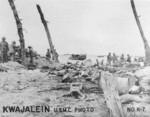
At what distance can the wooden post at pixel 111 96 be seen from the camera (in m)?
6.57

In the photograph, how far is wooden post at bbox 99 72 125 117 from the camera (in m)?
6.57

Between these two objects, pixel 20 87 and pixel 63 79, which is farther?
pixel 63 79

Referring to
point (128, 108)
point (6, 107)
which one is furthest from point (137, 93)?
point (6, 107)

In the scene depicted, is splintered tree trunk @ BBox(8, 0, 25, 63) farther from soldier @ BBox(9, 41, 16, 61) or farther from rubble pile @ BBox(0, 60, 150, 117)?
rubble pile @ BBox(0, 60, 150, 117)

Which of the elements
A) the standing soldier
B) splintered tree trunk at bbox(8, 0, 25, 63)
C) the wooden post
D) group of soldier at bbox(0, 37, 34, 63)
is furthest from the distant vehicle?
the wooden post

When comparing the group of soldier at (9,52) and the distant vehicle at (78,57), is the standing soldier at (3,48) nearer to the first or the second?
the group of soldier at (9,52)

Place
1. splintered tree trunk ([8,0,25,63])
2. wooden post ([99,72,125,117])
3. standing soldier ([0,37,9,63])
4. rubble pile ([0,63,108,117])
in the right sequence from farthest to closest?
1. standing soldier ([0,37,9,63])
2. splintered tree trunk ([8,0,25,63])
3. rubble pile ([0,63,108,117])
4. wooden post ([99,72,125,117])

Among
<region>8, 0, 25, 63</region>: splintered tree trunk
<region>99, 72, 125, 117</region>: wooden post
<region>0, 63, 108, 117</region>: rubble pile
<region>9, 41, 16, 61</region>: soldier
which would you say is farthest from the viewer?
<region>9, 41, 16, 61</region>: soldier

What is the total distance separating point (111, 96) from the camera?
22.6 ft

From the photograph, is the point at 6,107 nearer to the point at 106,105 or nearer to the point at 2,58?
the point at 106,105

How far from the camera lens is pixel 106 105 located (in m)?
7.01

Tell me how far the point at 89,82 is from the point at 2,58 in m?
10.3

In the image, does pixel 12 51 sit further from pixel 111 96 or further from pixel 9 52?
pixel 111 96

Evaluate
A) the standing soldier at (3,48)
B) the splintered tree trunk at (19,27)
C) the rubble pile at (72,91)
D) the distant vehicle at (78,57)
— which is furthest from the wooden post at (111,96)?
the distant vehicle at (78,57)
